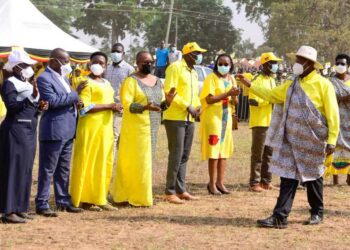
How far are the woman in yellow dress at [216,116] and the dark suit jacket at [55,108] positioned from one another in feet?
7.80

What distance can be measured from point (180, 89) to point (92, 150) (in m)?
1.50

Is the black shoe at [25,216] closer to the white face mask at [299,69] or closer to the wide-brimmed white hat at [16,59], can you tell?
the wide-brimmed white hat at [16,59]

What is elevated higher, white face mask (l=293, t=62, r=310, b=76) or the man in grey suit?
white face mask (l=293, t=62, r=310, b=76)

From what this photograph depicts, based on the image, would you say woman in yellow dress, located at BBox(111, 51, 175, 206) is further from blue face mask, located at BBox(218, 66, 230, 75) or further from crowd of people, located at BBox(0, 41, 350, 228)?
blue face mask, located at BBox(218, 66, 230, 75)

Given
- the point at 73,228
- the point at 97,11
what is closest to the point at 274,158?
the point at 73,228

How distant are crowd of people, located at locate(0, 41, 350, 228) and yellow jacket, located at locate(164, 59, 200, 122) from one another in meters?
0.01

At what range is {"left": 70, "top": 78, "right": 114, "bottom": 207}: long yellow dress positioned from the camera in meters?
8.12

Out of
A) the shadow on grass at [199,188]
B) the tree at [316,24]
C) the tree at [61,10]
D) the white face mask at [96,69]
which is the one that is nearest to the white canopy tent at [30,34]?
the shadow on grass at [199,188]

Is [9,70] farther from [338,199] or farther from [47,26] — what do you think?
[47,26]

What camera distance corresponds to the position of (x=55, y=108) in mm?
7625

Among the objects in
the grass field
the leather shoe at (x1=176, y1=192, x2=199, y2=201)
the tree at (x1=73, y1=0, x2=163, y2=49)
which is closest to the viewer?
the grass field

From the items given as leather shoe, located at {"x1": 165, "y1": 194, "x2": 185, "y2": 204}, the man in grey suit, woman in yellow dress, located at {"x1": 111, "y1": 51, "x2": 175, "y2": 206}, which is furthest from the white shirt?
leather shoe, located at {"x1": 165, "y1": 194, "x2": 185, "y2": 204}

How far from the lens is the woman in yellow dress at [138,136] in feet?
27.5

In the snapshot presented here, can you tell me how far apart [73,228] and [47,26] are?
1547cm
